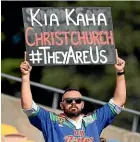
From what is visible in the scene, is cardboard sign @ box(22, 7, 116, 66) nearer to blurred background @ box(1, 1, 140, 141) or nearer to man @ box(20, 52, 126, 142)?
man @ box(20, 52, 126, 142)

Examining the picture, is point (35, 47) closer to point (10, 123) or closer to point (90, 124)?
point (90, 124)

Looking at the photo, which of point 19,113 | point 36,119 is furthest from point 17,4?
point 36,119

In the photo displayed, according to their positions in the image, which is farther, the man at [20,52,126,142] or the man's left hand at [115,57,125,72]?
the man's left hand at [115,57,125,72]

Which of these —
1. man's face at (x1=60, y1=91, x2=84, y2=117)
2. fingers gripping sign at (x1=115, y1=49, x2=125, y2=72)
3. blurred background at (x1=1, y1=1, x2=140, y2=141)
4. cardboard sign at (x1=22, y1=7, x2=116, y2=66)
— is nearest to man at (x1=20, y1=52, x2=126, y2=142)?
man's face at (x1=60, y1=91, x2=84, y2=117)

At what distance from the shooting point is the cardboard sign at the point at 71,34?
6.89m

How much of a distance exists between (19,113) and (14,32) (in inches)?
107

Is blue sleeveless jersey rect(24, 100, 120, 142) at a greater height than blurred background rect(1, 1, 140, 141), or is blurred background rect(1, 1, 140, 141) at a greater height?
blurred background rect(1, 1, 140, 141)

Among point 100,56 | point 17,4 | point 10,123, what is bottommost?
point 10,123

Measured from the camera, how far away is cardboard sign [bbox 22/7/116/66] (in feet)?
22.6

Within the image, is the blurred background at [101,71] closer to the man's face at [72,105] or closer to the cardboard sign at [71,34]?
the cardboard sign at [71,34]

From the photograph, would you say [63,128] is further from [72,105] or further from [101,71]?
[101,71]

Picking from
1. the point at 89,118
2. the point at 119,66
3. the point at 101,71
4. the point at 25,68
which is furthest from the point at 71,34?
the point at 101,71

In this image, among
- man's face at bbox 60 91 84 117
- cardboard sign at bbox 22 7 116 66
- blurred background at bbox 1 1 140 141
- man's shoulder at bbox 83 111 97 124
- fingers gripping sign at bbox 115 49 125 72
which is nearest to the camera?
man's face at bbox 60 91 84 117

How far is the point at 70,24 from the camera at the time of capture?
709 centimetres
